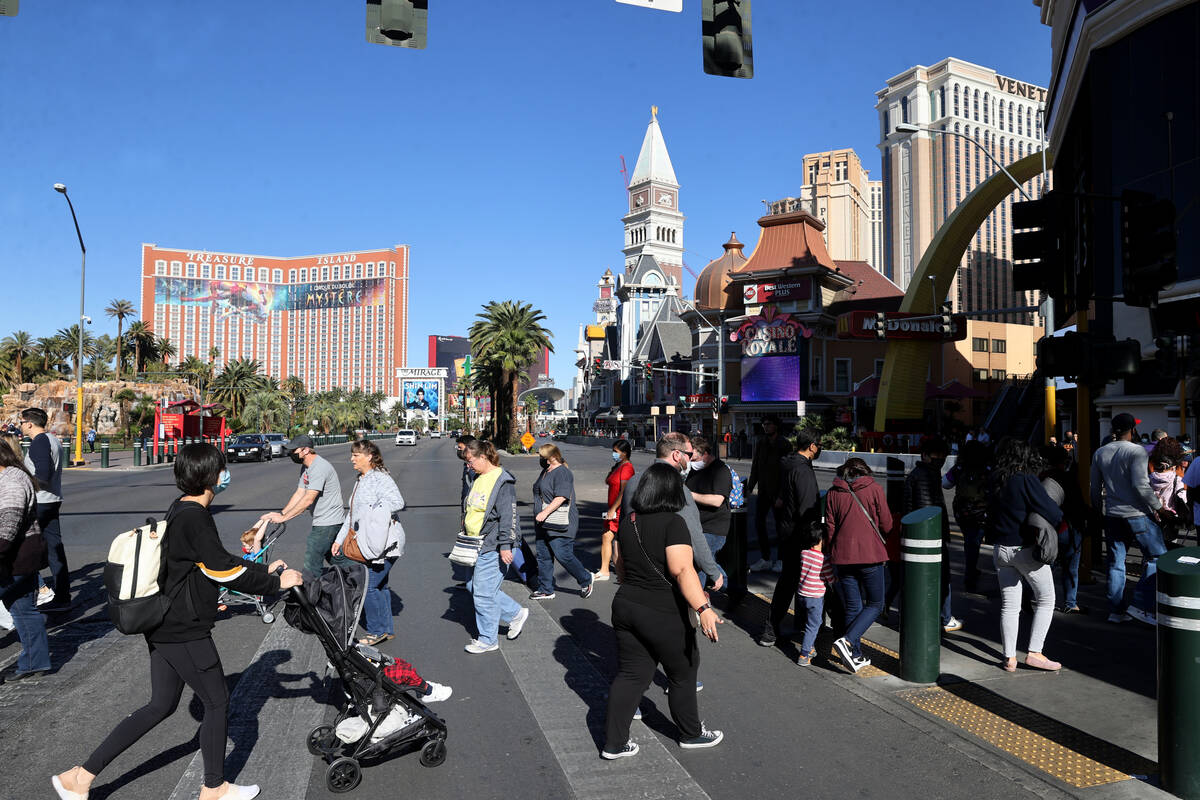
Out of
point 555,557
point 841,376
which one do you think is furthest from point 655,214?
point 555,557

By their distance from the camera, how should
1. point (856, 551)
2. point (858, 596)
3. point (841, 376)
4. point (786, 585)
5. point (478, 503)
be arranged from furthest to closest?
point (841, 376) < point (786, 585) < point (478, 503) < point (858, 596) < point (856, 551)

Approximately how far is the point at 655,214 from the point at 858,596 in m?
141

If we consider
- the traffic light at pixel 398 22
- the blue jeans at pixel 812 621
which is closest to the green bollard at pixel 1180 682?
the blue jeans at pixel 812 621

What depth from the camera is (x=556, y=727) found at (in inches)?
197

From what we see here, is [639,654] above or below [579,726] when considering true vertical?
above

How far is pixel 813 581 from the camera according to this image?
20.9ft

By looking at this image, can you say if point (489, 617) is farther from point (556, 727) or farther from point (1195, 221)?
point (1195, 221)

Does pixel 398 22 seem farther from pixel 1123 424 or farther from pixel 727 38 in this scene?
pixel 1123 424

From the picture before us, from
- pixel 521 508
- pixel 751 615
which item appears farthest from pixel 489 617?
pixel 521 508

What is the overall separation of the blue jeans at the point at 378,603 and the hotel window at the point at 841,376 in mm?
50141

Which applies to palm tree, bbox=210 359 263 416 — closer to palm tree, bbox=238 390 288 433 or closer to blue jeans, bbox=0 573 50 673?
palm tree, bbox=238 390 288 433

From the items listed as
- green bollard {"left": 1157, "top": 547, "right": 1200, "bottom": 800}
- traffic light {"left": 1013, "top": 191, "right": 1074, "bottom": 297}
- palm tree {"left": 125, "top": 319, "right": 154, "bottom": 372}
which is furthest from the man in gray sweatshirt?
palm tree {"left": 125, "top": 319, "right": 154, "bottom": 372}

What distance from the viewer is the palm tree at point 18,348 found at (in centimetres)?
8169

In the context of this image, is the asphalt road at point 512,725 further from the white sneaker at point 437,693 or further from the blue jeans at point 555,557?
the blue jeans at point 555,557
